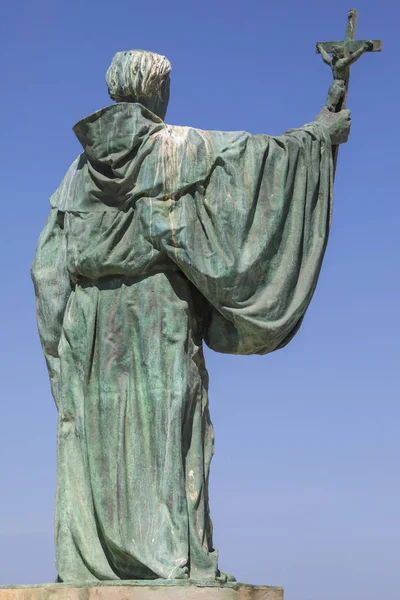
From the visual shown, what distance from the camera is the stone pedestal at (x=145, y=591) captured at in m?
10.1

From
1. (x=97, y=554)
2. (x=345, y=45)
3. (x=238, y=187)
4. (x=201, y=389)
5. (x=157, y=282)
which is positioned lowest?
(x=97, y=554)

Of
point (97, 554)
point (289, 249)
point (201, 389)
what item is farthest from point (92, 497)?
point (289, 249)

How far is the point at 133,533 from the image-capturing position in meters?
10.6

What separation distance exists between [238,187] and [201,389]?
1477 millimetres

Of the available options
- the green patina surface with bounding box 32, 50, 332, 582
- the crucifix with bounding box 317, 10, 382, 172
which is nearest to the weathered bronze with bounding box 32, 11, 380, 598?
the green patina surface with bounding box 32, 50, 332, 582

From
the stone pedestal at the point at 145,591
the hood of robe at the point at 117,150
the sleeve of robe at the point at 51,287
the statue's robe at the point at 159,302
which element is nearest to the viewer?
the stone pedestal at the point at 145,591

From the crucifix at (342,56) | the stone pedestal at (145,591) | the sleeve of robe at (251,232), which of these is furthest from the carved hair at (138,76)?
the stone pedestal at (145,591)

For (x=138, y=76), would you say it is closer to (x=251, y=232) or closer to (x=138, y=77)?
(x=138, y=77)

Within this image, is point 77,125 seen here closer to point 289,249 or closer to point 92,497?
point 289,249

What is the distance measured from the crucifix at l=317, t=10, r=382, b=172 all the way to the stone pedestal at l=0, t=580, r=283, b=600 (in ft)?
10.8

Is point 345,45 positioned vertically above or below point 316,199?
above

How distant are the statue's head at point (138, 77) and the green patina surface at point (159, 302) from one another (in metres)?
0.25

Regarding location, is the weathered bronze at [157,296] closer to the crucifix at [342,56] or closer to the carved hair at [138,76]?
the carved hair at [138,76]

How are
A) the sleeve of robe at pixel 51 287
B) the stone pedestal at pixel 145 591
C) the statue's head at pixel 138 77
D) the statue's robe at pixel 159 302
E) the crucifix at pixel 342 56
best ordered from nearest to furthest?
1. the stone pedestal at pixel 145 591
2. the statue's robe at pixel 159 302
3. the statue's head at pixel 138 77
4. the crucifix at pixel 342 56
5. the sleeve of robe at pixel 51 287
